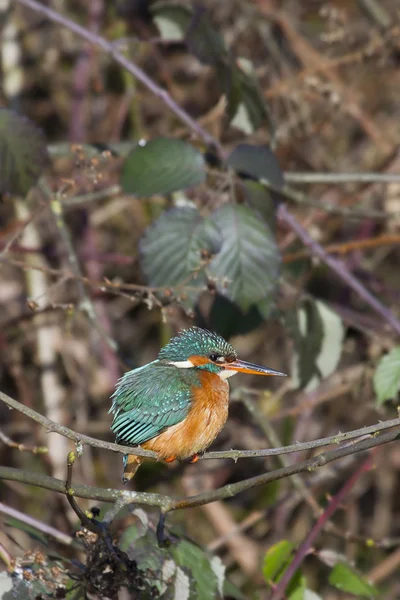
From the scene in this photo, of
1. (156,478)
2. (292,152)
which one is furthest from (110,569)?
(292,152)

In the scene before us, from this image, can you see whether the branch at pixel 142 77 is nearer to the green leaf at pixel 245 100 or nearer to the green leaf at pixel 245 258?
the green leaf at pixel 245 100

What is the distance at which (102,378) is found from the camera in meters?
4.48

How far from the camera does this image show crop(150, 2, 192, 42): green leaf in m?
3.18

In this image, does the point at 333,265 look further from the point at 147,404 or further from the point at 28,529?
the point at 28,529

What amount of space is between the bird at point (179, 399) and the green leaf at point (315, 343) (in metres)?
0.50

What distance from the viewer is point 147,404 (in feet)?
7.79

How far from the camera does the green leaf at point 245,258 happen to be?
257 centimetres

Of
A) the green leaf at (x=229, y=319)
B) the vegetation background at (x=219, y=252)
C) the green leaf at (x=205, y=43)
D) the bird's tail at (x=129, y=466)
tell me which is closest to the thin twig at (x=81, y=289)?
the vegetation background at (x=219, y=252)

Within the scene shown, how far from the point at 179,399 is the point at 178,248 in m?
0.46

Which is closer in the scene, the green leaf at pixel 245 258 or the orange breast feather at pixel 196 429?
the orange breast feather at pixel 196 429

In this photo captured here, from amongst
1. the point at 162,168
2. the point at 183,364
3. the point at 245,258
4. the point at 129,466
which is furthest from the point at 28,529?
the point at 162,168

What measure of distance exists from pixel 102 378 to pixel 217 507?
97 cm

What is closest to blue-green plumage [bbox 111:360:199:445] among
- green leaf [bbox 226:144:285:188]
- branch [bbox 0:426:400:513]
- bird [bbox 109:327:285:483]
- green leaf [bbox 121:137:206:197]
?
bird [bbox 109:327:285:483]

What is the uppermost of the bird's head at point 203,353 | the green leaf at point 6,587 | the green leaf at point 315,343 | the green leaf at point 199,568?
the bird's head at point 203,353
